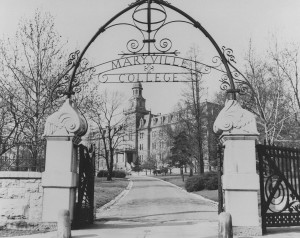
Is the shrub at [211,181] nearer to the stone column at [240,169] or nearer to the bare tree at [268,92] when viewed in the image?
the bare tree at [268,92]

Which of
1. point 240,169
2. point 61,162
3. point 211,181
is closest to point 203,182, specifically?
point 211,181

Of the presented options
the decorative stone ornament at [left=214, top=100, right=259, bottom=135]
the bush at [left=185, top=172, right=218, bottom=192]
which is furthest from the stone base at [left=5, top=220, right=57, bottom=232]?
the bush at [left=185, top=172, right=218, bottom=192]

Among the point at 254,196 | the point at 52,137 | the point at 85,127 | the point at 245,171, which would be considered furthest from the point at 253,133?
the point at 52,137

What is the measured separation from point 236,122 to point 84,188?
4.26 m

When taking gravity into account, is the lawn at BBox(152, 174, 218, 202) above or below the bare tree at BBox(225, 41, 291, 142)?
below

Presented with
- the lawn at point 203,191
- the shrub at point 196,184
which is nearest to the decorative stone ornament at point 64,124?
the lawn at point 203,191

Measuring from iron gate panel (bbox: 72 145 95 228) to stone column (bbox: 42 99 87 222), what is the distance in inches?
13.4

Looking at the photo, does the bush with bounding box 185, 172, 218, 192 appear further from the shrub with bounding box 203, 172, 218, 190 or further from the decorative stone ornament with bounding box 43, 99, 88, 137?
the decorative stone ornament with bounding box 43, 99, 88, 137

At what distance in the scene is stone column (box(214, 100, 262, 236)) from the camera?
8312mm

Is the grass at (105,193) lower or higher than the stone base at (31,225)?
lower

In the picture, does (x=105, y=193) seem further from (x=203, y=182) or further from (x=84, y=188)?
(x=84, y=188)

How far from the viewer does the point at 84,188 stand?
9.45 metres

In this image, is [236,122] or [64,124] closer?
[236,122]

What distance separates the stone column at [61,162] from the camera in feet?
28.2
